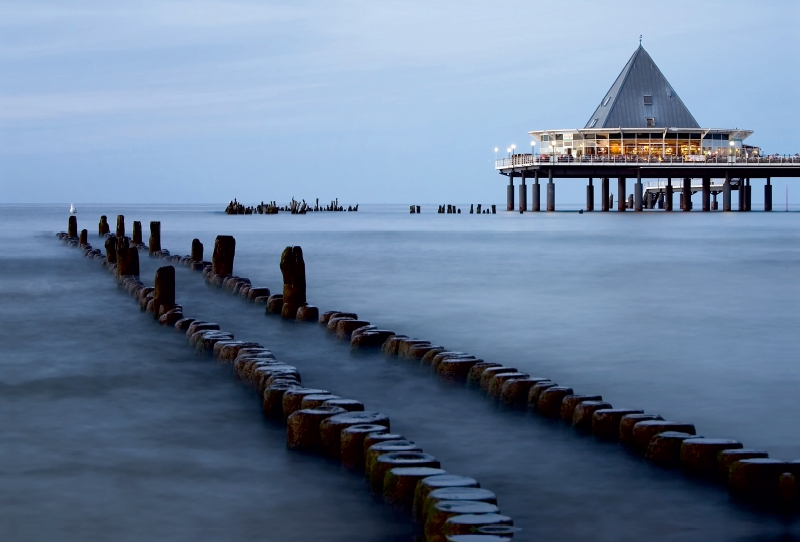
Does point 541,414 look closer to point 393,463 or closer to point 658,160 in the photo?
point 393,463

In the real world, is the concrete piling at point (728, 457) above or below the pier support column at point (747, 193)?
below

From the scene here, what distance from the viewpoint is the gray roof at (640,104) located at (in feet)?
281

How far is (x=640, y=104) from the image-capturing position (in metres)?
86.8

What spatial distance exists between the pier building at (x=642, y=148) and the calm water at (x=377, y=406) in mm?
53817

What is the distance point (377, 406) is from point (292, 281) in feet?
25.4

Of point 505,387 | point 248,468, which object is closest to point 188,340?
point 505,387

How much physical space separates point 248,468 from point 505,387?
3024mm

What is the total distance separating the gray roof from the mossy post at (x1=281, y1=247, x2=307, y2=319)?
69601mm

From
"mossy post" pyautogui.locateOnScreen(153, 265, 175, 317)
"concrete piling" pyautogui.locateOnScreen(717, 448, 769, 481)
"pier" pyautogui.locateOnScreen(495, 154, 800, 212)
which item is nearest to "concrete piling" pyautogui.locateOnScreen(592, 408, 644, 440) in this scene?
"concrete piling" pyautogui.locateOnScreen(717, 448, 769, 481)

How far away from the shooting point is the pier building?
7894cm

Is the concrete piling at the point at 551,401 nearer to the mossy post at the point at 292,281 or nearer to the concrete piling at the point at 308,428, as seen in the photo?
the concrete piling at the point at 308,428

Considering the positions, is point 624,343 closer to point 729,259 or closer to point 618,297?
point 618,297

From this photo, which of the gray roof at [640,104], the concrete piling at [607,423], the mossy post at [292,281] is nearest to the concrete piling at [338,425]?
the concrete piling at [607,423]

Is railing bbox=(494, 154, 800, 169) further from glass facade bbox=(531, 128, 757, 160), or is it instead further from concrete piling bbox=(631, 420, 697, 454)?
concrete piling bbox=(631, 420, 697, 454)
